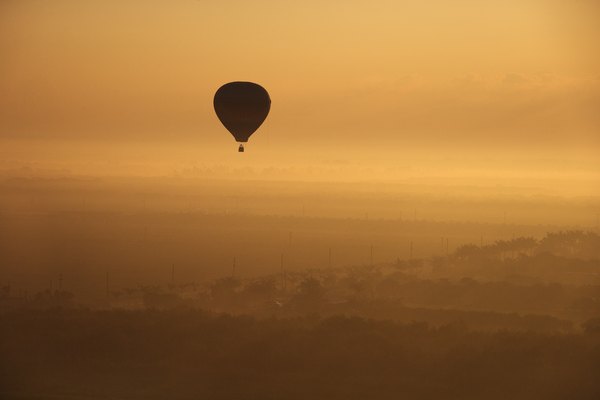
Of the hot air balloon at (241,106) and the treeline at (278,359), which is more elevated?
the hot air balloon at (241,106)

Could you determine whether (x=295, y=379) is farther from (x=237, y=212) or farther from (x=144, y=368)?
(x=237, y=212)

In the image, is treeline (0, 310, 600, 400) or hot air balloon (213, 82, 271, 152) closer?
hot air balloon (213, 82, 271, 152)

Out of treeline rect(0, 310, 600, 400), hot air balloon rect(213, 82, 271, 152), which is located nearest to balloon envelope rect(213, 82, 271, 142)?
hot air balloon rect(213, 82, 271, 152)

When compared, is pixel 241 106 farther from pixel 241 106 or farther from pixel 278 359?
pixel 278 359

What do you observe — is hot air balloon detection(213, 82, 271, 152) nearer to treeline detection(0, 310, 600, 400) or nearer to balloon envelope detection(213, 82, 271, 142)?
balloon envelope detection(213, 82, 271, 142)

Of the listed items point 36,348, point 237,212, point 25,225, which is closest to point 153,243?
point 25,225

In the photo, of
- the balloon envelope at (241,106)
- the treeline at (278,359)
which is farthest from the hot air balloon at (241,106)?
the treeline at (278,359)

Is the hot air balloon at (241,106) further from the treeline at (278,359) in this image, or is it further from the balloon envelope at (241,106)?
the treeline at (278,359)
